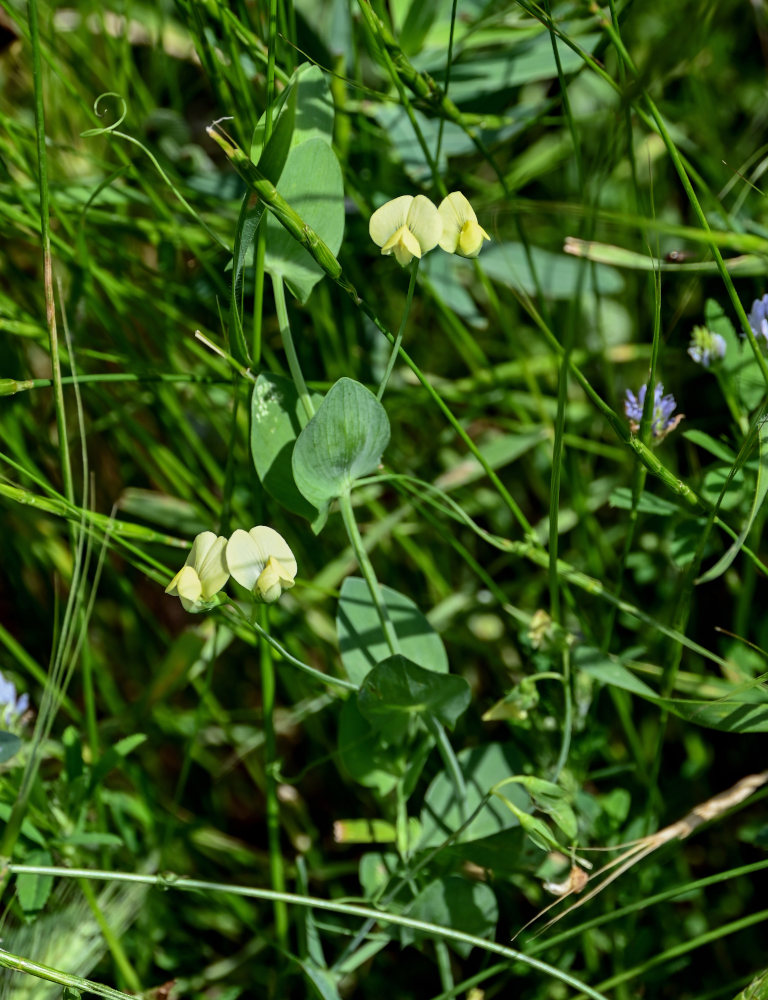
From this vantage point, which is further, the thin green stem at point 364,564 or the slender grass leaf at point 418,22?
the slender grass leaf at point 418,22

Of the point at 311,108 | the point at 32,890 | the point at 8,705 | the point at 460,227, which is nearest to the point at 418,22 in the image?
the point at 311,108

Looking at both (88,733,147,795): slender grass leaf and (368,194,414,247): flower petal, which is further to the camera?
(88,733,147,795): slender grass leaf

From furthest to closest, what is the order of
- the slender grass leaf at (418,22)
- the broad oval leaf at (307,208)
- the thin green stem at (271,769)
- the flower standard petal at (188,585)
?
the slender grass leaf at (418,22)
the thin green stem at (271,769)
the broad oval leaf at (307,208)
the flower standard petal at (188,585)

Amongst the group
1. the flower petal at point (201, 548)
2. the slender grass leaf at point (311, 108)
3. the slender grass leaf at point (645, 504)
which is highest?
the slender grass leaf at point (311, 108)

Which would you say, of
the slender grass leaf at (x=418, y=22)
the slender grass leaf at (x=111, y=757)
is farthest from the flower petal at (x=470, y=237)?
the slender grass leaf at (x=418, y=22)

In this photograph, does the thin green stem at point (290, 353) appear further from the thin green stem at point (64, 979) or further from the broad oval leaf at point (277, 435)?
the thin green stem at point (64, 979)

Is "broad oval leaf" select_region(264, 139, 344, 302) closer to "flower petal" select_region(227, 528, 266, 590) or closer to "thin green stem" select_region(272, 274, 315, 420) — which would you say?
"thin green stem" select_region(272, 274, 315, 420)

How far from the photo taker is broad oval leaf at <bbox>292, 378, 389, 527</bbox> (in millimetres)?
537

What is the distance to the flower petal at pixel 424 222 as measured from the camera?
53 cm

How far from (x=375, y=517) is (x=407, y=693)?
424 millimetres

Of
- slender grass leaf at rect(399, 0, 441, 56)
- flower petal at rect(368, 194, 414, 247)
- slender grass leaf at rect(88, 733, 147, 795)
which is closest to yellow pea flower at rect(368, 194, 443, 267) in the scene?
flower petal at rect(368, 194, 414, 247)

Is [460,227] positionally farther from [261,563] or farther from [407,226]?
[261,563]

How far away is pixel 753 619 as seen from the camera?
36.8 inches

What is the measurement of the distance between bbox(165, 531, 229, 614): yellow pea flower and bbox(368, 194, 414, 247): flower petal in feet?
0.66
